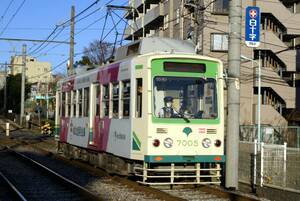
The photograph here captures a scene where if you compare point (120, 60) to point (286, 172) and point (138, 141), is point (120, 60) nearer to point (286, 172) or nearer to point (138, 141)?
point (138, 141)

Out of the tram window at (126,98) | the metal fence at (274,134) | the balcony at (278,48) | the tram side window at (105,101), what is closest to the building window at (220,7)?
the balcony at (278,48)

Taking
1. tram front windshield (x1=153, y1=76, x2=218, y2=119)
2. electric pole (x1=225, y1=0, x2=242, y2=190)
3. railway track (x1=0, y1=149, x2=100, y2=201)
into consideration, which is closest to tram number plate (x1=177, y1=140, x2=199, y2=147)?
tram front windshield (x1=153, y1=76, x2=218, y2=119)

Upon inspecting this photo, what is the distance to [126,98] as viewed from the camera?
13492 millimetres

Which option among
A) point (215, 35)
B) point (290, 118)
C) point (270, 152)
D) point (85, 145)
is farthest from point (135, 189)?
point (290, 118)

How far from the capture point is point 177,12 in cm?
4834

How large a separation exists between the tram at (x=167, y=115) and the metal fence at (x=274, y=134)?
362 inches

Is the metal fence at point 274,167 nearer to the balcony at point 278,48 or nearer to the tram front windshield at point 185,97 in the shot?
the tram front windshield at point 185,97

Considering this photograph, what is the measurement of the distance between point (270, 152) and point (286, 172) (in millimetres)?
899

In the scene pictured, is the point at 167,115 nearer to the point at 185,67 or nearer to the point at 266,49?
the point at 185,67

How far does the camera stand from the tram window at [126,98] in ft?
44.0

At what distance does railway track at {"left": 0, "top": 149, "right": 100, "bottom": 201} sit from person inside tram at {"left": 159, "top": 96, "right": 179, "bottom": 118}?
2440 mm

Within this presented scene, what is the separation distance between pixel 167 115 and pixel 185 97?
63cm

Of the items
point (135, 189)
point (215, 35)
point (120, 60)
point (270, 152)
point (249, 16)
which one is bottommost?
point (135, 189)

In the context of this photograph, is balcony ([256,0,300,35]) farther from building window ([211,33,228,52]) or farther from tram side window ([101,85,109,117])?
tram side window ([101,85,109,117])
